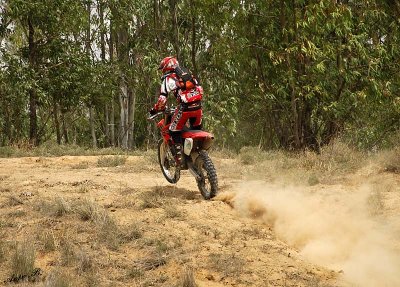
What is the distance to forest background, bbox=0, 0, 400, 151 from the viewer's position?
13672 millimetres

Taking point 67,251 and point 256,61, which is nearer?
point 67,251

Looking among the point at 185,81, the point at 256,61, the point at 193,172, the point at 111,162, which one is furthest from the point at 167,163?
the point at 256,61

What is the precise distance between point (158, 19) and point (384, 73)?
9.50 metres

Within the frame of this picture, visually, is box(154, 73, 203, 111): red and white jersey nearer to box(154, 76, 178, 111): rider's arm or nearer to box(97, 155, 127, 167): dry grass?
box(154, 76, 178, 111): rider's arm

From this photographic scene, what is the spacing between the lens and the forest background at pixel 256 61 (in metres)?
13.7

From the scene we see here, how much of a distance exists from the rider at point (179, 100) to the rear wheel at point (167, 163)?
65 cm

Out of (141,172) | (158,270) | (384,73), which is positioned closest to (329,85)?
(384,73)

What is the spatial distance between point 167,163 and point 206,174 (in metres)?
1.46

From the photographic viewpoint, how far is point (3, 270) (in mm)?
5203

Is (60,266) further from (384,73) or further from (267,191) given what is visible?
(384,73)

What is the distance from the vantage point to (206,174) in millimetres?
7812

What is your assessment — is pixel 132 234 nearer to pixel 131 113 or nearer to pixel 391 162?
pixel 391 162

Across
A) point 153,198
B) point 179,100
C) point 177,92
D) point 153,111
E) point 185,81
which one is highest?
point 185,81

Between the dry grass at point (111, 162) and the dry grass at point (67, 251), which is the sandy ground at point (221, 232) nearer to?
the dry grass at point (67, 251)
